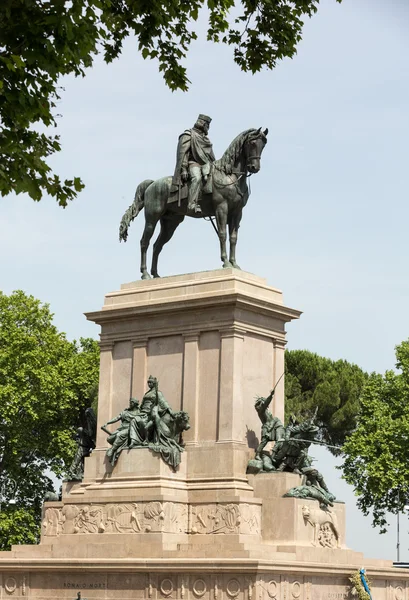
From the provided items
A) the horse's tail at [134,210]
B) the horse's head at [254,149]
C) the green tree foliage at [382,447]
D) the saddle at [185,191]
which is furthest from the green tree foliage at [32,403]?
the horse's head at [254,149]

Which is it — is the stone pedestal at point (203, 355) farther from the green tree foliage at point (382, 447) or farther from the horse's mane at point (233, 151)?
the green tree foliage at point (382, 447)

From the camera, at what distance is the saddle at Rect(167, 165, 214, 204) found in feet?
94.6

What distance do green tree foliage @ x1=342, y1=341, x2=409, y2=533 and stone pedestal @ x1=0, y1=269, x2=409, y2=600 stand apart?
717 inches

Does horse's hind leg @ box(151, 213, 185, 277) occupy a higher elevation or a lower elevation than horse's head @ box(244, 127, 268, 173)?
lower

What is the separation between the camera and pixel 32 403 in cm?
4747

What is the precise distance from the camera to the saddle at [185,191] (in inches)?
1136

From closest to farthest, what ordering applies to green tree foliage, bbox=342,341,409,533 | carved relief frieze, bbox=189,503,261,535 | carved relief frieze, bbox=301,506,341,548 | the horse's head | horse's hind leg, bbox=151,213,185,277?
1. carved relief frieze, bbox=189,503,261,535
2. carved relief frieze, bbox=301,506,341,548
3. the horse's head
4. horse's hind leg, bbox=151,213,185,277
5. green tree foliage, bbox=342,341,409,533

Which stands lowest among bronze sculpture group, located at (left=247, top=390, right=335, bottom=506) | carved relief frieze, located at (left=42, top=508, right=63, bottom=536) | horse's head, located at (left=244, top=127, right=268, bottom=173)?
carved relief frieze, located at (left=42, top=508, right=63, bottom=536)

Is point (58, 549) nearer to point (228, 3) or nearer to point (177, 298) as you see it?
point (177, 298)

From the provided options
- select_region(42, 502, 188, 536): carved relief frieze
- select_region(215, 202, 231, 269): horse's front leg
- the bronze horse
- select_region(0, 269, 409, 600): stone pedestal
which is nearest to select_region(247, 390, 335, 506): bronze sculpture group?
select_region(0, 269, 409, 600): stone pedestal

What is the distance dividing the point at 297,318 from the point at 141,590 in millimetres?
7689

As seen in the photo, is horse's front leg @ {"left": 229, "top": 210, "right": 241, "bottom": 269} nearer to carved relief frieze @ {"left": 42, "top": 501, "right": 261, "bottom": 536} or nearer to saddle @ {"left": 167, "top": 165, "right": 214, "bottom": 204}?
saddle @ {"left": 167, "top": 165, "right": 214, "bottom": 204}

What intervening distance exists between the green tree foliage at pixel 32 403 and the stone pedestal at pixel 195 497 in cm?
1833

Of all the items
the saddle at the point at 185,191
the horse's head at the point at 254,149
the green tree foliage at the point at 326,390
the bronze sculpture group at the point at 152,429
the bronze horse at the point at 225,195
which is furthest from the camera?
the green tree foliage at the point at 326,390
